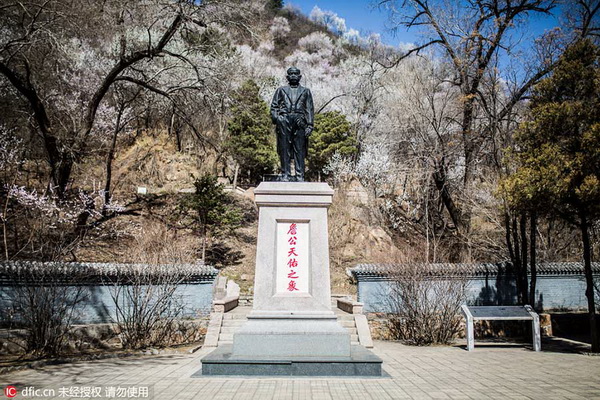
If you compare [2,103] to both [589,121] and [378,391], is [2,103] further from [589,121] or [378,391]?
[589,121]

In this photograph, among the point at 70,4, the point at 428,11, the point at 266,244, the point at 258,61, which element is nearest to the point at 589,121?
the point at 266,244

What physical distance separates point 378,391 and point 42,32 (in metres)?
14.8

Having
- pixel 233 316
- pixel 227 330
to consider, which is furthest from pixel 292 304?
pixel 233 316

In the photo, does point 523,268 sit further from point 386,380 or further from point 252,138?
point 252,138

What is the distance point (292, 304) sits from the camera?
251 inches

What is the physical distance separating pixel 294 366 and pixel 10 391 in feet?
11.6

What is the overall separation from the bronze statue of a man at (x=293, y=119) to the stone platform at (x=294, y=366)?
123 inches

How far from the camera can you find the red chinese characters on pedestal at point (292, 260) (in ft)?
21.4

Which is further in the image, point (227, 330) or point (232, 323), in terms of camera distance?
point (232, 323)

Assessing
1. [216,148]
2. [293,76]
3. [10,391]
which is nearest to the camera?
[10,391]

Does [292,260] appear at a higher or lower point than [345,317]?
higher

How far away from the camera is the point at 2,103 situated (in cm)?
1750

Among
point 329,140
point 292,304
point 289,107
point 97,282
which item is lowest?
point 292,304

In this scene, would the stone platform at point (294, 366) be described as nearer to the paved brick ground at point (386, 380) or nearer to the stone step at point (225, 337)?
the paved brick ground at point (386, 380)
